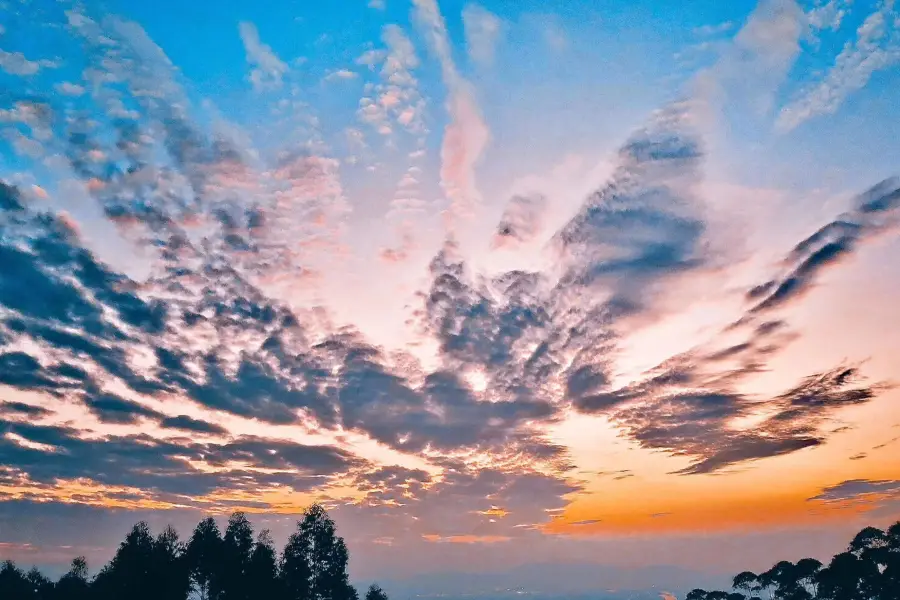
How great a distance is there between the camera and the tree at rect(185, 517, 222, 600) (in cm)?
7756

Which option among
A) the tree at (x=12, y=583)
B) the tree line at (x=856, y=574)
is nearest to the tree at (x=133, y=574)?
the tree at (x=12, y=583)

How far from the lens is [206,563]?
78875mm

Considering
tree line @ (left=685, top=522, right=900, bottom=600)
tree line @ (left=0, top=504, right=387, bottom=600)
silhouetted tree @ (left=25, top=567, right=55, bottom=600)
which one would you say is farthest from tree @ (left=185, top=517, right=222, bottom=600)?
tree line @ (left=685, top=522, right=900, bottom=600)

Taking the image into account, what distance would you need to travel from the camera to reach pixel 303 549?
3548 inches

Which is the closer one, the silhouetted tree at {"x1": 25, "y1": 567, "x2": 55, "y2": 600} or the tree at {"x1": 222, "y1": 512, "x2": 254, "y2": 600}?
the tree at {"x1": 222, "y1": 512, "x2": 254, "y2": 600}

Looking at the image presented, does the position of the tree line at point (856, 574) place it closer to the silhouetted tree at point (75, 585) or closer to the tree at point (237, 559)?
the tree at point (237, 559)

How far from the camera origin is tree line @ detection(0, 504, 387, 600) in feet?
237

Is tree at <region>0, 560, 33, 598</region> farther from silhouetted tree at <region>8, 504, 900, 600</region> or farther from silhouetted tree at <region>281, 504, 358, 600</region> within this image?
Result: silhouetted tree at <region>281, 504, 358, 600</region>

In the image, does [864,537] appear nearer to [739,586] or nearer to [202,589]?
[739,586]

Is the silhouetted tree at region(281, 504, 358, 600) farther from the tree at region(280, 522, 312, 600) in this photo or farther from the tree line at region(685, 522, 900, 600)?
the tree line at region(685, 522, 900, 600)

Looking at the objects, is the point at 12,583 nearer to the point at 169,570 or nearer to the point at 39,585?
the point at 39,585

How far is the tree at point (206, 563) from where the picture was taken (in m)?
77.6

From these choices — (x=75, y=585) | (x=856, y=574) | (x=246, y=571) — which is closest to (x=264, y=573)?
(x=246, y=571)

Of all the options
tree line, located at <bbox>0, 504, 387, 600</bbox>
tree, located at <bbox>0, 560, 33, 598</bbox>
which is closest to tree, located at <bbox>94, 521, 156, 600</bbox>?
tree line, located at <bbox>0, 504, 387, 600</bbox>
